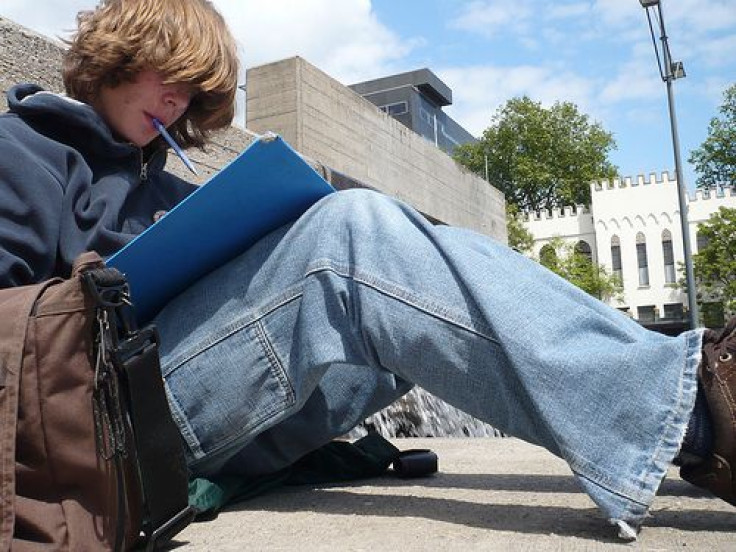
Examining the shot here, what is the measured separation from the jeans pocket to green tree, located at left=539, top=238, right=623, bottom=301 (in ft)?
119

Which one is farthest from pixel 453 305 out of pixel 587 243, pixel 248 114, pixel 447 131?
pixel 447 131

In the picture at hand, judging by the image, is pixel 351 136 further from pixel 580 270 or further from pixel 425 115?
pixel 425 115

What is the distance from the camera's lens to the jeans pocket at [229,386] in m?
1.36

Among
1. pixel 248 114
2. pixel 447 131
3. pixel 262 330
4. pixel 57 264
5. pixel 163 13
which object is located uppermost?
pixel 447 131

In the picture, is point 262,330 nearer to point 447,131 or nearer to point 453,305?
point 453,305

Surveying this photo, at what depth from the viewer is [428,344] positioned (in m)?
1.25

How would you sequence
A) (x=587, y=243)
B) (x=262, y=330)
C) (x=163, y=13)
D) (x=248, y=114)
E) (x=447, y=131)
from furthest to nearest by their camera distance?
(x=447, y=131)
(x=587, y=243)
(x=248, y=114)
(x=163, y=13)
(x=262, y=330)

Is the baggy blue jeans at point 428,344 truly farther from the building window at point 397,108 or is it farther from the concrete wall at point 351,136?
the building window at point 397,108

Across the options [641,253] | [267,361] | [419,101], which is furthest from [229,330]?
[419,101]

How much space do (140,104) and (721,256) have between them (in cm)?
3256

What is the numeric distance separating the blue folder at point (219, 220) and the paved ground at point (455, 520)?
0.43 meters

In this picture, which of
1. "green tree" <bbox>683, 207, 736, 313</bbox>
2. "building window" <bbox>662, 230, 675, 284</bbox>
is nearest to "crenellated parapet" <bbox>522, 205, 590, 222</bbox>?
"building window" <bbox>662, 230, 675, 284</bbox>

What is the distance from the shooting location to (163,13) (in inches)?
64.9

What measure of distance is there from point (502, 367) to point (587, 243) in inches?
1612
